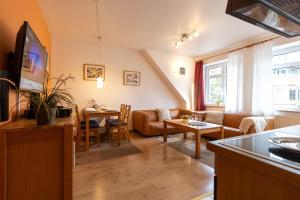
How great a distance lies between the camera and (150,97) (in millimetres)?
5301

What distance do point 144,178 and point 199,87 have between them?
3.98 metres

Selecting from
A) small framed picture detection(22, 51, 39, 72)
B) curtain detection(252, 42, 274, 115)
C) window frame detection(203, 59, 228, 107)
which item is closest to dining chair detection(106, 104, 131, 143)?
small framed picture detection(22, 51, 39, 72)

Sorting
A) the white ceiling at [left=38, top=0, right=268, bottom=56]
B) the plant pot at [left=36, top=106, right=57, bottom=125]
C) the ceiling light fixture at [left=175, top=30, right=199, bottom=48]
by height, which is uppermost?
the white ceiling at [left=38, top=0, right=268, bottom=56]

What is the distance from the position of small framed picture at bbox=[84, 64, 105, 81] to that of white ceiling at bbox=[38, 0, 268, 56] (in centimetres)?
69

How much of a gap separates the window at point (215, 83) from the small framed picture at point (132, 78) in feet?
7.51

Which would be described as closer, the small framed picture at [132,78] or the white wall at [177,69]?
the small framed picture at [132,78]

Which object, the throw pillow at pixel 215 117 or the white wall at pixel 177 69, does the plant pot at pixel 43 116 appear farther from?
the throw pillow at pixel 215 117

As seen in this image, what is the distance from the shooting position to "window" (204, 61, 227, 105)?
5012 millimetres

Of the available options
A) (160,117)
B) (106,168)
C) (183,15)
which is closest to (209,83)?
(160,117)

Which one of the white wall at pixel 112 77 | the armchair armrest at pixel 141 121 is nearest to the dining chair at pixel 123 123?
the armchair armrest at pixel 141 121

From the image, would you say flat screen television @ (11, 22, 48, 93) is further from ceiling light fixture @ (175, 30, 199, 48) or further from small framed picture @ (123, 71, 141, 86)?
small framed picture @ (123, 71, 141, 86)

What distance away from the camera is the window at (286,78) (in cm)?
348

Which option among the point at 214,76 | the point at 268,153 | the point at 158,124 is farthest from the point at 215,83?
the point at 268,153

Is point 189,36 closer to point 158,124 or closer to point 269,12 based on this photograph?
point 158,124
